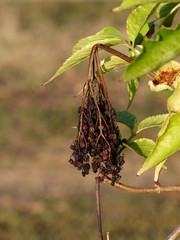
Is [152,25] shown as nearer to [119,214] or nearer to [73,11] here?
[119,214]

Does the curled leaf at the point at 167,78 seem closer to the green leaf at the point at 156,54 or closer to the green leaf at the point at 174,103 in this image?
the green leaf at the point at 174,103

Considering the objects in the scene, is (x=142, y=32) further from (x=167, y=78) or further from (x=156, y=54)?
(x=156, y=54)

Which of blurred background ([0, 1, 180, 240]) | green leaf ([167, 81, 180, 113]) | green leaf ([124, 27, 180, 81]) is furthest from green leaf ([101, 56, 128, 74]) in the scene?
blurred background ([0, 1, 180, 240])

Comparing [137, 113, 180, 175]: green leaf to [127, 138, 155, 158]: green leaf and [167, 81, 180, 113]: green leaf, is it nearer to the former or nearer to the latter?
[167, 81, 180, 113]: green leaf

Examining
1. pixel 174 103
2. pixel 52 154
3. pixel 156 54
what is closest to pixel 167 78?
pixel 174 103

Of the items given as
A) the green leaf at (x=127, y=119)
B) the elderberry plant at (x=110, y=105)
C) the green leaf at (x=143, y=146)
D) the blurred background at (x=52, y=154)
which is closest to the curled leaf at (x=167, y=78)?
the elderberry plant at (x=110, y=105)

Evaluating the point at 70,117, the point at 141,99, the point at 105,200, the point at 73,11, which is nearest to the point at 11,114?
the point at 70,117

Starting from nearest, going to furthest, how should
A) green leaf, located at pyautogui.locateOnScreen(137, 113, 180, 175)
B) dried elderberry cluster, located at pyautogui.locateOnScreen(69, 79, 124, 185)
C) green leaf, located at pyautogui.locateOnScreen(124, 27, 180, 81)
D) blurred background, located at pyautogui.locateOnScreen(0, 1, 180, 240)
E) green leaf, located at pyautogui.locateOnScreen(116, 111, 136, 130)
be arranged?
green leaf, located at pyautogui.locateOnScreen(124, 27, 180, 81) < green leaf, located at pyautogui.locateOnScreen(137, 113, 180, 175) < dried elderberry cluster, located at pyautogui.locateOnScreen(69, 79, 124, 185) < green leaf, located at pyautogui.locateOnScreen(116, 111, 136, 130) < blurred background, located at pyautogui.locateOnScreen(0, 1, 180, 240)

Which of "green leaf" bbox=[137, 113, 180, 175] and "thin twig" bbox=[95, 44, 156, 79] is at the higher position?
"thin twig" bbox=[95, 44, 156, 79]
